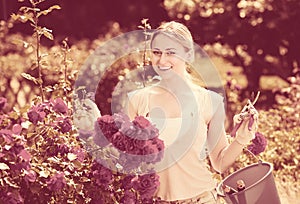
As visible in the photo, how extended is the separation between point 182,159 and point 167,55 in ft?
1.64

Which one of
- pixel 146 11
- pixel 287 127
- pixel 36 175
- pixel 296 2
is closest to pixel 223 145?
pixel 36 175

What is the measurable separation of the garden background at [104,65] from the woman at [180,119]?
0.38m

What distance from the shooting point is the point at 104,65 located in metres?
6.70

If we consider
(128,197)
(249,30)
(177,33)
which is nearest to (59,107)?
(128,197)

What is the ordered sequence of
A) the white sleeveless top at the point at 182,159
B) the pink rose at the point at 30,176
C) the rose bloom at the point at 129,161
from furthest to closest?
the white sleeveless top at the point at 182,159
the rose bloom at the point at 129,161
the pink rose at the point at 30,176

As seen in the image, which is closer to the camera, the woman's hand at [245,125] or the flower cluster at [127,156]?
the flower cluster at [127,156]

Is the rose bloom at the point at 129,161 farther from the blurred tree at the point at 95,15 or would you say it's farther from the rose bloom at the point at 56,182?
the blurred tree at the point at 95,15

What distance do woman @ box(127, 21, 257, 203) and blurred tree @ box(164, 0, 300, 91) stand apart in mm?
4142

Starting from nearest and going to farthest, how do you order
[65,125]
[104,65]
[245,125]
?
1. [65,125]
2. [245,125]
3. [104,65]

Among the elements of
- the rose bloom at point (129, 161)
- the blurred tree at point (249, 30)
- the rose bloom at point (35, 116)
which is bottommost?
the rose bloom at point (129, 161)

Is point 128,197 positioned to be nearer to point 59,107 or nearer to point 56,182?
point 56,182

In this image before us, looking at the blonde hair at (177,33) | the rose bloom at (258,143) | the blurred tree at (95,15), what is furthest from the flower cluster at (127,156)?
the blurred tree at (95,15)

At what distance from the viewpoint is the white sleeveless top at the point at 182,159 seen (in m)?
3.51

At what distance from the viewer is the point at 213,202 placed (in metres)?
3.58
